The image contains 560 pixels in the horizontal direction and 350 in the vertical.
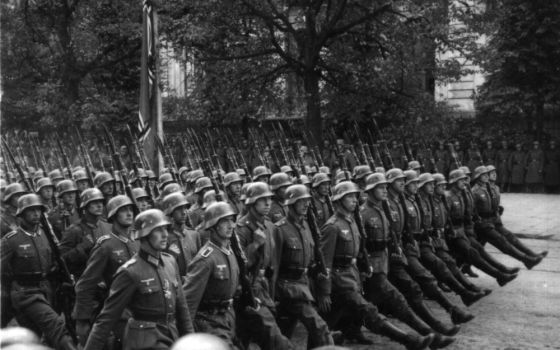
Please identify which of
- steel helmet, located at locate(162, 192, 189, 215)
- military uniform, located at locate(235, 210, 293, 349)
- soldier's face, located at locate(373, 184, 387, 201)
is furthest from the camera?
soldier's face, located at locate(373, 184, 387, 201)

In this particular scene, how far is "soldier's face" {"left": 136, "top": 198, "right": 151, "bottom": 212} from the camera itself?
1008 cm

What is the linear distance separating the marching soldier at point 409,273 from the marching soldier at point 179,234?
2672 mm

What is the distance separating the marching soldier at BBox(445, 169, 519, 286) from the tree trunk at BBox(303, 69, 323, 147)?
9206 millimetres

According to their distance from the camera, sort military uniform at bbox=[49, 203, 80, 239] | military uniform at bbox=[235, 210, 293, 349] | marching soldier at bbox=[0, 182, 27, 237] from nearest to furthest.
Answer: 1. military uniform at bbox=[235, 210, 293, 349]
2. marching soldier at bbox=[0, 182, 27, 237]
3. military uniform at bbox=[49, 203, 80, 239]

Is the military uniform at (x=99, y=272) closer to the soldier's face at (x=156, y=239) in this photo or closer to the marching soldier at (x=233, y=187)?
the soldier's face at (x=156, y=239)

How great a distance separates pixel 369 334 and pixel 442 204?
284 centimetres

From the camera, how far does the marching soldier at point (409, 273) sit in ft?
31.6

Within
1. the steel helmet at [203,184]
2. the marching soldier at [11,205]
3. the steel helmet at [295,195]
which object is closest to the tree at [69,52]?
the steel helmet at [203,184]

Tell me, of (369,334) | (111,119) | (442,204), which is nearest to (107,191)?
(369,334)

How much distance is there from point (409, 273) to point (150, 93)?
31.1 feet

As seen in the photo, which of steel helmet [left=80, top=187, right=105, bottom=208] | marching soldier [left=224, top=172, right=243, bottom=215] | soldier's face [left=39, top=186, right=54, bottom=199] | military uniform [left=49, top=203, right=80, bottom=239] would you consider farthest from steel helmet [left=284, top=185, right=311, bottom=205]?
soldier's face [left=39, top=186, right=54, bottom=199]

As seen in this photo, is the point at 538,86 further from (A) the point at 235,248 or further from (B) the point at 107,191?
(A) the point at 235,248

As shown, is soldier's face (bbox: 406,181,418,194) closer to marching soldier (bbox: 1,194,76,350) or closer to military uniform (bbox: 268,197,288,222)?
military uniform (bbox: 268,197,288,222)

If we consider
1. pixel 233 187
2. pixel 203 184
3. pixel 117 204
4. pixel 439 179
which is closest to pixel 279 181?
pixel 203 184
